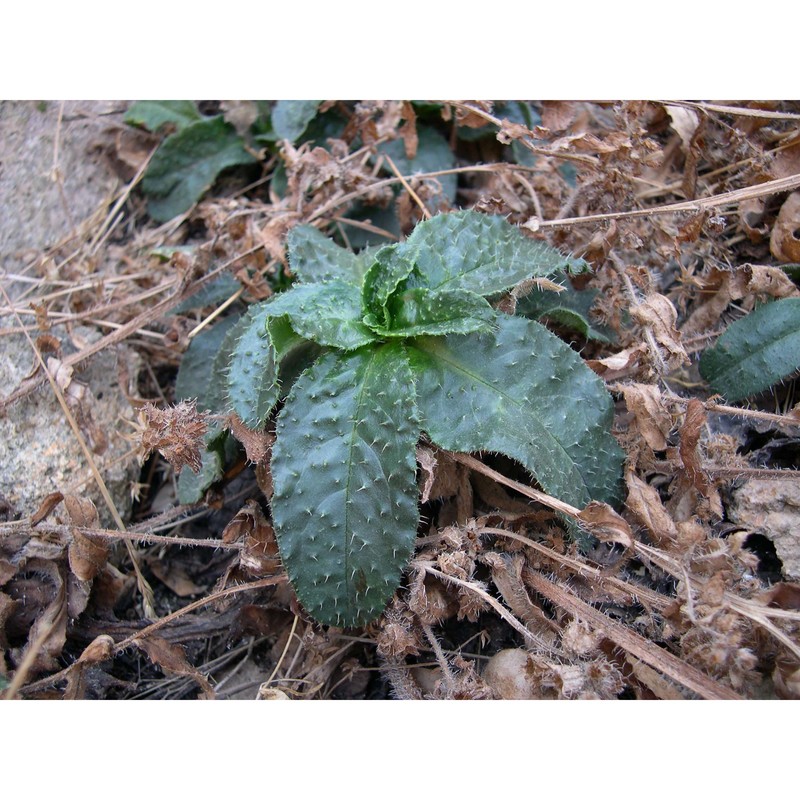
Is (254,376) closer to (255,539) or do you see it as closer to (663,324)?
(255,539)

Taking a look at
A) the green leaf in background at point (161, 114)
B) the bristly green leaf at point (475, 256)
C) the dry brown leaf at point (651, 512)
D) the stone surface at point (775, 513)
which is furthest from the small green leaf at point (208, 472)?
the green leaf in background at point (161, 114)

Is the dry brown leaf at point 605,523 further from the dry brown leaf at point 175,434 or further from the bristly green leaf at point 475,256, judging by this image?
the dry brown leaf at point 175,434

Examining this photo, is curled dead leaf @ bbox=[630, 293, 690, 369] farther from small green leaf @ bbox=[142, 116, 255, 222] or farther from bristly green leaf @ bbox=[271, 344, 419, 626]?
small green leaf @ bbox=[142, 116, 255, 222]

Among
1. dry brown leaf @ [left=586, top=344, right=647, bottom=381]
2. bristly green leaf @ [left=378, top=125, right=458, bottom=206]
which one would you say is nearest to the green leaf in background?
bristly green leaf @ [left=378, top=125, right=458, bottom=206]

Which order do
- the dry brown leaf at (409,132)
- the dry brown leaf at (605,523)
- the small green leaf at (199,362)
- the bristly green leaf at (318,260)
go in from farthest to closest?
the dry brown leaf at (409,132) < the small green leaf at (199,362) < the bristly green leaf at (318,260) < the dry brown leaf at (605,523)

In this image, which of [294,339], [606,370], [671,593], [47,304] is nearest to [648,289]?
[606,370]

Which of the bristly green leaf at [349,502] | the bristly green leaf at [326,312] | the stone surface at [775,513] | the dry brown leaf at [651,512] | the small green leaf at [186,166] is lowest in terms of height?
the stone surface at [775,513]
